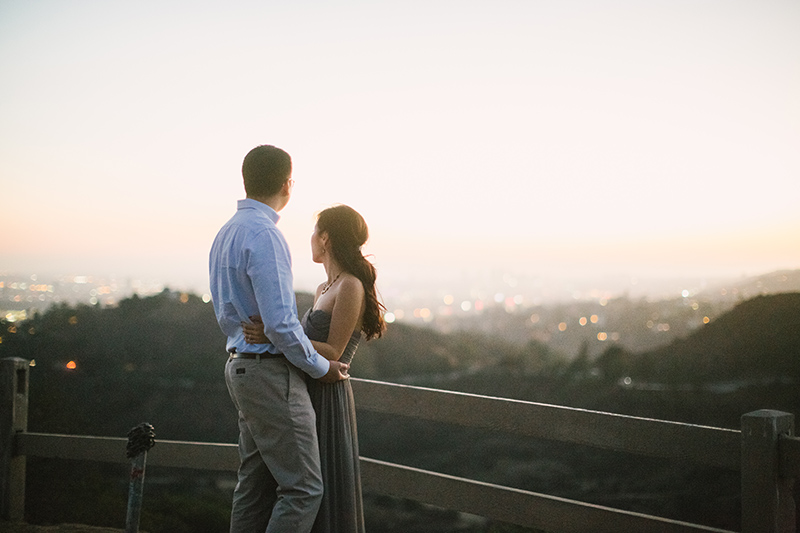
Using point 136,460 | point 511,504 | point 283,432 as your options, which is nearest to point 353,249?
point 283,432

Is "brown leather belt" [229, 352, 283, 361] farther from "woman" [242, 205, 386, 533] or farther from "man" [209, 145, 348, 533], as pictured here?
"woman" [242, 205, 386, 533]

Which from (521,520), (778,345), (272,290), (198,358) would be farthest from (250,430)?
(198,358)

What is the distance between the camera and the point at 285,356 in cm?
259

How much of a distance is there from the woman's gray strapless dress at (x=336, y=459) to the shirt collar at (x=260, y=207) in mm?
720

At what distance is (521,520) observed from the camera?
3.11 metres

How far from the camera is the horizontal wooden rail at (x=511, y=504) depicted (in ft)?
9.27

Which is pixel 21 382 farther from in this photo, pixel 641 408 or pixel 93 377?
pixel 641 408

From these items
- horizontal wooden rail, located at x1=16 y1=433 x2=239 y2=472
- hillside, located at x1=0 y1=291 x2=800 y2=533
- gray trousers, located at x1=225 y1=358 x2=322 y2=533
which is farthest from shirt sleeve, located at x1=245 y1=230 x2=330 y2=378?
hillside, located at x1=0 y1=291 x2=800 y2=533

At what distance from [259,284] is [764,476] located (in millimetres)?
2198

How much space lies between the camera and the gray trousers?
8.41ft

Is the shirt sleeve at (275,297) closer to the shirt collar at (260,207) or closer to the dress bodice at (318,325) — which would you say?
the shirt collar at (260,207)

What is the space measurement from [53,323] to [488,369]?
457 inches

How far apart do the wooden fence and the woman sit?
575mm

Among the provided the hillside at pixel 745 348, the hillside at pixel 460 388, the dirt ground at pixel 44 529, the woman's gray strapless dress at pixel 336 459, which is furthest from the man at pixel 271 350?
the hillside at pixel 745 348
